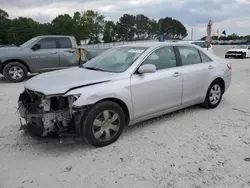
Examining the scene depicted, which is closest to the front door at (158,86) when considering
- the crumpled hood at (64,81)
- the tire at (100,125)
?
the tire at (100,125)

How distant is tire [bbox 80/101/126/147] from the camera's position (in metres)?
3.02

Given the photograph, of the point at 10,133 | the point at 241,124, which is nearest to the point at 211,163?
the point at 241,124

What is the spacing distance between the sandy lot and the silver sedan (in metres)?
0.33

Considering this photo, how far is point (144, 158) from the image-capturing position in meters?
2.98

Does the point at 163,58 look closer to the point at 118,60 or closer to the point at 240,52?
the point at 118,60

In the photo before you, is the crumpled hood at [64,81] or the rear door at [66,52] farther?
the rear door at [66,52]

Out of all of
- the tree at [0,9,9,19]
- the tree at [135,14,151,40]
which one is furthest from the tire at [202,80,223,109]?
the tree at [135,14,151,40]

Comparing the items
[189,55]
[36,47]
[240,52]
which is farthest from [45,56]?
[240,52]

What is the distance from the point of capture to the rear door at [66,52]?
29.6 feet

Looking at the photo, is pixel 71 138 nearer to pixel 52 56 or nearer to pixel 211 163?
pixel 211 163

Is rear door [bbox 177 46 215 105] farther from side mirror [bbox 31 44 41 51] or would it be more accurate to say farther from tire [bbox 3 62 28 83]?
tire [bbox 3 62 28 83]

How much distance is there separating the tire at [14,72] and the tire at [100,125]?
649 centimetres

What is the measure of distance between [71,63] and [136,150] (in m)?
6.90

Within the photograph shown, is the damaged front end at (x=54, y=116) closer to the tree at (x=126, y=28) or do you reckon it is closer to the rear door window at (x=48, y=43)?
the rear door window at (x=48, y=43)
